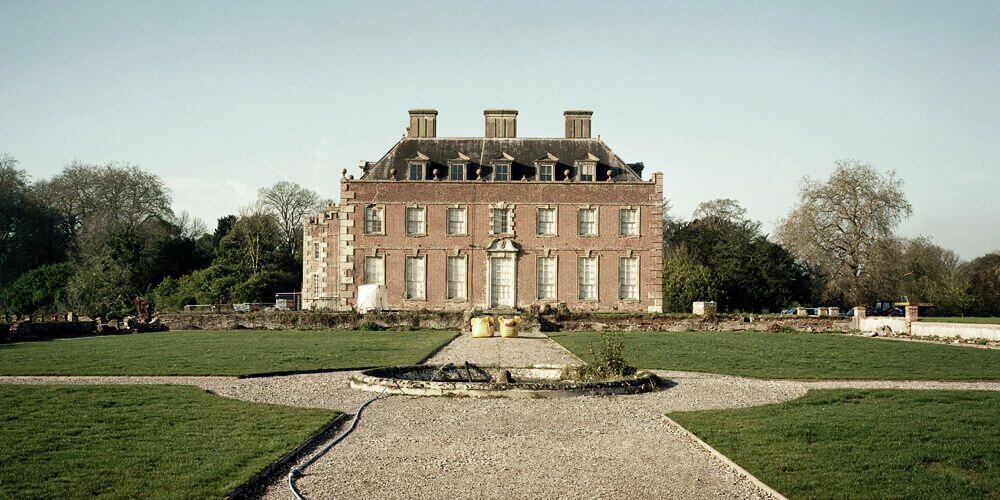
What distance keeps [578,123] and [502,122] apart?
4.46 m

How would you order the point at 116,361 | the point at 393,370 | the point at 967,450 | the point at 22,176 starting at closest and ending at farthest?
the point at 967,450
the point at 393,370
the point at 116,361
the point at 22,176

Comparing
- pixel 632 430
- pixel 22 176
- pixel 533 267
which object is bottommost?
pixel 632 430

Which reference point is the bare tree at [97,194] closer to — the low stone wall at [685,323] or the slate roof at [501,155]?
the slate roof at [501,155]

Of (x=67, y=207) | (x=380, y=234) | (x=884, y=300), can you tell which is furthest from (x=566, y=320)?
(x=67, y=207)

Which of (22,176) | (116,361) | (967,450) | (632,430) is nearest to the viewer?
(967,450)

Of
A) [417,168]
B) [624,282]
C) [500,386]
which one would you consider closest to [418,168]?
[417,168]

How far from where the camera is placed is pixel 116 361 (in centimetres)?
1791

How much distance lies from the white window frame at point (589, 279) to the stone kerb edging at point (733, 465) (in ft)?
95.3

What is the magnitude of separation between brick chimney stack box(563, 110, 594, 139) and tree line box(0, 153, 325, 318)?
24650 millimetres

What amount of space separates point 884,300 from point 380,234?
1640 inches

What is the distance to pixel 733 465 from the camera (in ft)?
25.2

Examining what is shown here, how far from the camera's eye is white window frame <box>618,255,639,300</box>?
1543 inches

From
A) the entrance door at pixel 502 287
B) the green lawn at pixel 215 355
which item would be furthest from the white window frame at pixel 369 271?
the green lawn at pixel 215 355

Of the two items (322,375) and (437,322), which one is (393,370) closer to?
(322,375)
